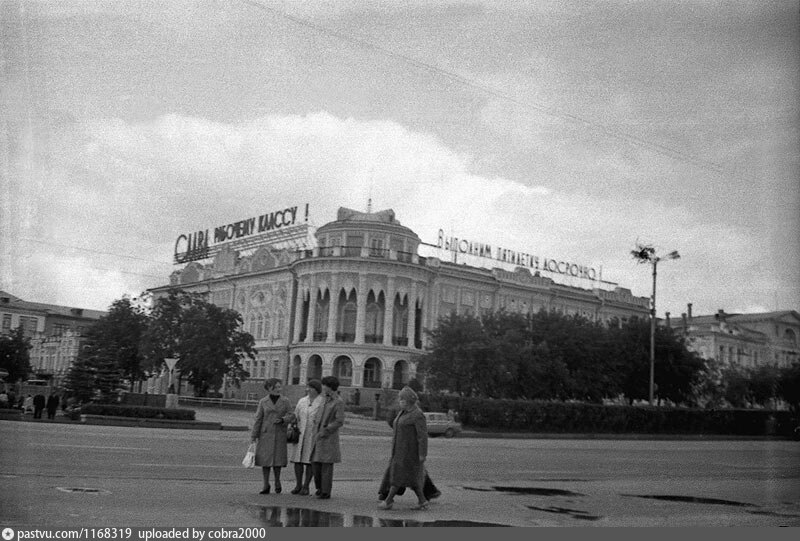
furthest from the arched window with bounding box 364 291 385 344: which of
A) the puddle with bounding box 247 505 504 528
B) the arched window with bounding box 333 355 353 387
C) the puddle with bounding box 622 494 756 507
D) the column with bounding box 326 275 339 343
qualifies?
the puddle with bounding box 247 505 504 528

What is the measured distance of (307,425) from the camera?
12.1m

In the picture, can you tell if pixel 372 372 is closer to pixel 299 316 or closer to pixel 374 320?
pixel 374 320

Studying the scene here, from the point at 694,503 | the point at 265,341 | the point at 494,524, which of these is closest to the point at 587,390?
the point at 265,341

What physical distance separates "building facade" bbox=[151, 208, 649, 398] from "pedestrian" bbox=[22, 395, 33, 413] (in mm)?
27723

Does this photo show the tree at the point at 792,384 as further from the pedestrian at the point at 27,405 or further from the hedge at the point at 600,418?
the pedestrian at the point at 27,405

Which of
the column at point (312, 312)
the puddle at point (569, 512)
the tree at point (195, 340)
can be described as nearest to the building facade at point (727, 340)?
the puddle at point (569, 512)

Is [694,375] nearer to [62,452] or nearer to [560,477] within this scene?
[560,477]

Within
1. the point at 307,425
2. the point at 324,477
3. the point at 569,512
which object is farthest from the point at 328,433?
the point at 569,512

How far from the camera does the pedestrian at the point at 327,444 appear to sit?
38.4 ft

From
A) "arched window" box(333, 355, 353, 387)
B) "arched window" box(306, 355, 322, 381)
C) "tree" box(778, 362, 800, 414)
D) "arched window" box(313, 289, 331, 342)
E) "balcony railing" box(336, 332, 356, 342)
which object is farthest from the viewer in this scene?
"arched window" box(306, 355, 322, 381)

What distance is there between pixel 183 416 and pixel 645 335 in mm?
38680

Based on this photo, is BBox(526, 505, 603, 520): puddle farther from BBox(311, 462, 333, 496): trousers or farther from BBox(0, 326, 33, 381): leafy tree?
BBox(0, 326, 33, 381): leafy tree

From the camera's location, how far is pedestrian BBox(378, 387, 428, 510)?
1101 cm

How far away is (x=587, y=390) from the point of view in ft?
185
